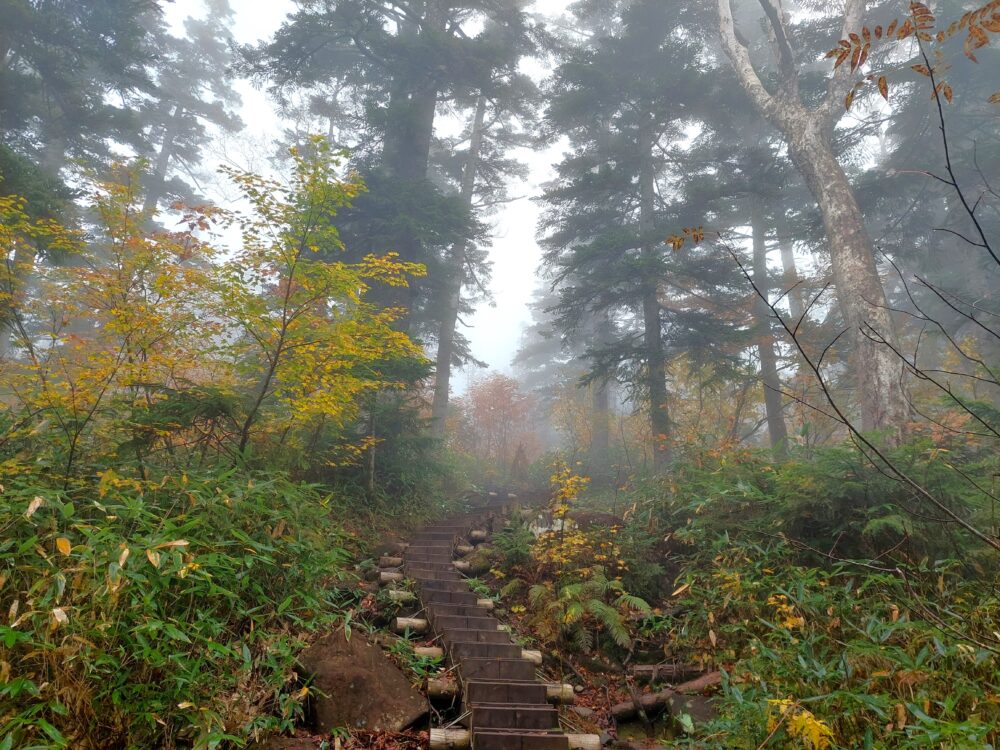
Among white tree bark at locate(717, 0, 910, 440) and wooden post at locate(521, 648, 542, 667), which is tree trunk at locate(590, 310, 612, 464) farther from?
wooden post at locate(521, 648, 542, 667)

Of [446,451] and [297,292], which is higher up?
[297,292]

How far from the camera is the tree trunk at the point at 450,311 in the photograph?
1741 centimetres

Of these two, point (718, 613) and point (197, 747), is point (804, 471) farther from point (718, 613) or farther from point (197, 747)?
point (197, 747)

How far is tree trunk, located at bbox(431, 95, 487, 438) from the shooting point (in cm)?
1741

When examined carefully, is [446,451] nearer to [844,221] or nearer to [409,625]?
[409,625]

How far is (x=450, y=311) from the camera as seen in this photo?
18.3 m

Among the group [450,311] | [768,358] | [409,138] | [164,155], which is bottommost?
[768,358]

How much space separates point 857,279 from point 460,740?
34.6ft

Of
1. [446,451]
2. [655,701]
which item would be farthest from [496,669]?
[446,451]

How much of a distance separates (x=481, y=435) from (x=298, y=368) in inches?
702

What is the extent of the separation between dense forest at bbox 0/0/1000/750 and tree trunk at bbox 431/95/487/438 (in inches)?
21.7

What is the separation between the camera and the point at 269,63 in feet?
50.7

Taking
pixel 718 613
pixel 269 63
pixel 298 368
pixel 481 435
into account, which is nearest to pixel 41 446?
pixel 298 368

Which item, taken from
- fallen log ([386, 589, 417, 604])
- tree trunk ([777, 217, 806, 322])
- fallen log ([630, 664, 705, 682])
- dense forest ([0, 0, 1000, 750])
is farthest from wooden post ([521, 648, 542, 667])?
tree trunk ([777, 217, 806, 322])
